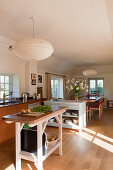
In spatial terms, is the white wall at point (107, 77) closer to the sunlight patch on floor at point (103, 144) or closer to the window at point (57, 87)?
the window at point (57, 87)

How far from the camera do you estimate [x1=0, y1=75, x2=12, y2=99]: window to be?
171 inches

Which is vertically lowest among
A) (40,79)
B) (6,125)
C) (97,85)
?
(6,125)

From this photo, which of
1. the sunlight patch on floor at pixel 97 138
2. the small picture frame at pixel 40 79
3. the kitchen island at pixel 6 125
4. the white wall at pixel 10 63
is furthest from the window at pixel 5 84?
the sunlight patch on floor at pixel 97 138

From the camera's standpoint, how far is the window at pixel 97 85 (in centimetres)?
876

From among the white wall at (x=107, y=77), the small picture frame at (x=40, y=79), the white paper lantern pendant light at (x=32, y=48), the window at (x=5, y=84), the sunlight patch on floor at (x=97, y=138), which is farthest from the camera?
the white wall at (x=107, y=77)

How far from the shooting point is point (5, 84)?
4.48 m

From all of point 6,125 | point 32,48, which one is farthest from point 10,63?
point 32,48

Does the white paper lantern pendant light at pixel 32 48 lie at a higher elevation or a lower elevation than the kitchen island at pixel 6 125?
higher

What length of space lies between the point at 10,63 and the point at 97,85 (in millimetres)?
6261

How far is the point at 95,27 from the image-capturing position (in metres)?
3.18

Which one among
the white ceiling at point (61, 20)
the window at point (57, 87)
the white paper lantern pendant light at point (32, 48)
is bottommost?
the window at point (57, 87)

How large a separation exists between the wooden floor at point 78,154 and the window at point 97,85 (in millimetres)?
5245

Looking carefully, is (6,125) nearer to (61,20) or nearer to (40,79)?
(61,20)

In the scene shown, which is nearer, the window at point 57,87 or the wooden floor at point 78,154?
the wooden floor at point 78,154
